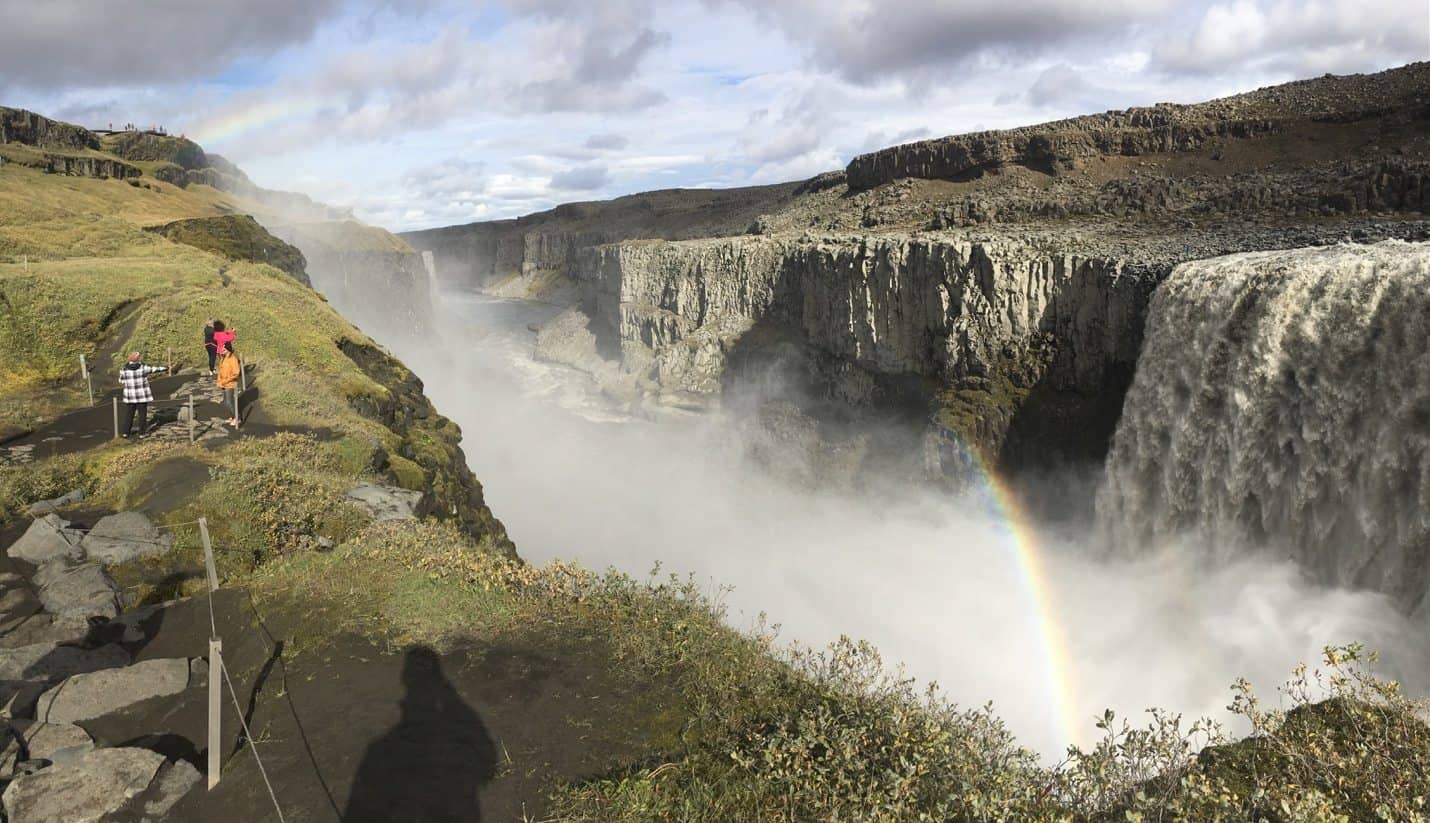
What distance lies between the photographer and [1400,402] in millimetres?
21188

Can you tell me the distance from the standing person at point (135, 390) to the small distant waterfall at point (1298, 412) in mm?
30081

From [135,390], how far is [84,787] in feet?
44.7

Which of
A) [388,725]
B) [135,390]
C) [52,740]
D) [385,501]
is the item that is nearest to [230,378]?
[135,390]

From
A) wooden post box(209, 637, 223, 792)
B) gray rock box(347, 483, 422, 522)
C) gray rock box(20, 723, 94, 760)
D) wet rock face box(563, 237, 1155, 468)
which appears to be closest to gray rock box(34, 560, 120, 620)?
gray rock box(20, 723, 94, 760)

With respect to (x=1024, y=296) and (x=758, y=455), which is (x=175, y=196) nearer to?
(x=758, y=455)

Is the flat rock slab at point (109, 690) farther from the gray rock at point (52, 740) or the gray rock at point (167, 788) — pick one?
the gray rock at point (167, 788)

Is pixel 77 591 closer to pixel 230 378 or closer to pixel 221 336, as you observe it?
pixel 230 378

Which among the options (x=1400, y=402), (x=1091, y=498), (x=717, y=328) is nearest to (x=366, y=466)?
(x=1400, y=402)

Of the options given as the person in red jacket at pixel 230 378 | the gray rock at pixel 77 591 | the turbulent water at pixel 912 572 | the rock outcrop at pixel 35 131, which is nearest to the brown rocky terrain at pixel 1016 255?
the turbulent water at pixel 912 572

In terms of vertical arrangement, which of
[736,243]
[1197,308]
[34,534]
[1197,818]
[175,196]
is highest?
[175,196]

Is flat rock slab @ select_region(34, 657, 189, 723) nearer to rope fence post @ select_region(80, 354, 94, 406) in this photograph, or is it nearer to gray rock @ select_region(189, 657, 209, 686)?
gray rock @ select_region(189, 657, 209, 686)

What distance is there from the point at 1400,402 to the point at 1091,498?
1526 centimetres

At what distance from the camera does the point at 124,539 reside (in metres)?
13.5

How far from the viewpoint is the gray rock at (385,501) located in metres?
16.2
